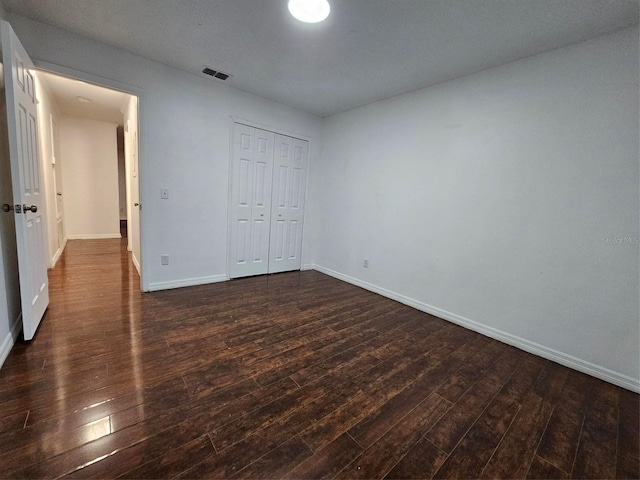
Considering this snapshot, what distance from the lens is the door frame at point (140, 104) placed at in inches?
93.0

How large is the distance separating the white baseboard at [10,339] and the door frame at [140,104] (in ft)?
3.42

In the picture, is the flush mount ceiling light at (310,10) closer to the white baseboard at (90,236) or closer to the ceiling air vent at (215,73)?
the ceiling air vent at (215,73)

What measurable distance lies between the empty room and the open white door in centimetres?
2

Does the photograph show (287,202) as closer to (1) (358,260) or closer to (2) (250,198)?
(2) (250,198)

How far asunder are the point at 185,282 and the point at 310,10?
3.00 meters

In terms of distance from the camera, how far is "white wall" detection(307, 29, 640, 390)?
6.37 feet

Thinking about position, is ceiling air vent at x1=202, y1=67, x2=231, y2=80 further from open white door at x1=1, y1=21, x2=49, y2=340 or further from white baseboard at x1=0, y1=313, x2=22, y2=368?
white baseboard at x1=0, y1=313, x2=22, y2=368

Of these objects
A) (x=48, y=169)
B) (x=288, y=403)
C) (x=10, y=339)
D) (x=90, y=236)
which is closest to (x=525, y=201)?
(x=288, y=403)

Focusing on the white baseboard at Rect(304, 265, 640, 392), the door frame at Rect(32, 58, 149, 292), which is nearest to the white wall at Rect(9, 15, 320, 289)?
the door frame at Rect(32, 58, 149, 292)

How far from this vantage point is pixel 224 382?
1.69 metres

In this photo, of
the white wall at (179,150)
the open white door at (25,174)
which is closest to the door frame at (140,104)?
the white wall at (179,150)

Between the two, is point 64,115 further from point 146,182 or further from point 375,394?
point 375,394

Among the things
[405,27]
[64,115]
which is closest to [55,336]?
[405,27]

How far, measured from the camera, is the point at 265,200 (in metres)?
3.91
